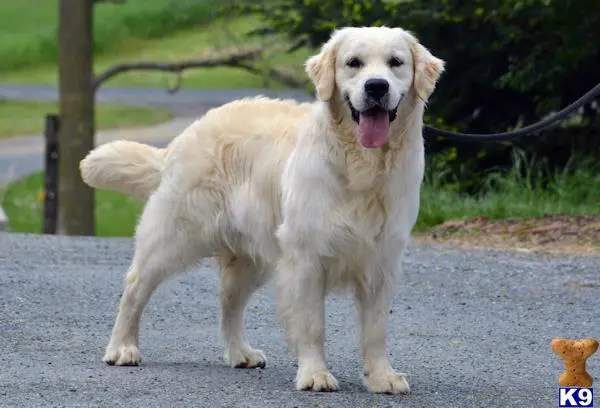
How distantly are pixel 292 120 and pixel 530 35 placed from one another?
29.6 feet

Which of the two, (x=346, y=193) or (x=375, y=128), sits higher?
(x=375, y=128)

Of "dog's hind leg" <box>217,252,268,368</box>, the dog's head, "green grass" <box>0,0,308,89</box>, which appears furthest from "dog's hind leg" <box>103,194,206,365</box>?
"green grass" <box>0,0,308,89</box>

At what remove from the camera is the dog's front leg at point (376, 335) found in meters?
6.91

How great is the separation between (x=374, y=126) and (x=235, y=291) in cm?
157

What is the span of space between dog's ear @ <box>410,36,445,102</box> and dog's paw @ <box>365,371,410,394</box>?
1.33 meters

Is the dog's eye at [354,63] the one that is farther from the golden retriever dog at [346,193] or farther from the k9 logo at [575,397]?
the k9 logo at [575,397]

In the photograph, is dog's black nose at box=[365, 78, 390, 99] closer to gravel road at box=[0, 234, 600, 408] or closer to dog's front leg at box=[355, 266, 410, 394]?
dog's front leg at box=[355, 266, 410, 394]

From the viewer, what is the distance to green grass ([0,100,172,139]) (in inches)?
1361

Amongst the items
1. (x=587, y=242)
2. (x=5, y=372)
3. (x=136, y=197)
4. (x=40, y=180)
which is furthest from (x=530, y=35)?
(x=40, y=180)

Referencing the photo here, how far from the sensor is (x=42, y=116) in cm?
3578

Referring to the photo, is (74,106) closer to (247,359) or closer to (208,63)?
(208,63)

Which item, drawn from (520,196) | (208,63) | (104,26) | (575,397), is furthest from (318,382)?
(104,26)

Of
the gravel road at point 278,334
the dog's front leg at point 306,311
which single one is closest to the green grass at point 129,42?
the gravel road at point 278,334

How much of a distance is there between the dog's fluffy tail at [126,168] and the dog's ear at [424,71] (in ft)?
5.79
